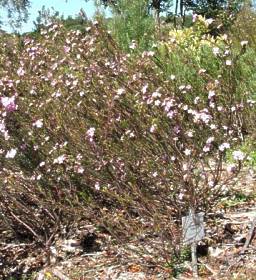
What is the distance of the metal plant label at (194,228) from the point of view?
10.0ft

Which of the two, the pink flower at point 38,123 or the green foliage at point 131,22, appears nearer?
the pink flower at point 38,123

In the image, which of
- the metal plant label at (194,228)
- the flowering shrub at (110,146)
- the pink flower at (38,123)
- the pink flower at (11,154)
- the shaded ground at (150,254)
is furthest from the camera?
the pink flower at (38,123)

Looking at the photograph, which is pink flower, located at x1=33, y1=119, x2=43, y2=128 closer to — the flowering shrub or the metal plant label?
the flowering shrub

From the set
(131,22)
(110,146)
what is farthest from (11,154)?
(131,22)

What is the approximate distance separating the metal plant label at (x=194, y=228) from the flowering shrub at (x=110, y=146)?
200 millimetres

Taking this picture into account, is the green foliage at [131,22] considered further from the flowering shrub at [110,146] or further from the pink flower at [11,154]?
the pink flower at [11,154]

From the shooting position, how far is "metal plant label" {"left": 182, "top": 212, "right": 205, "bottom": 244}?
3057 millimetres

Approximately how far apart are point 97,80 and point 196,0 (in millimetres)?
19984

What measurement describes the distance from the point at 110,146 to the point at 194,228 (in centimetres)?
97

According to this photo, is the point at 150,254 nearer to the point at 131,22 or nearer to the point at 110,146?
the point at 110,146

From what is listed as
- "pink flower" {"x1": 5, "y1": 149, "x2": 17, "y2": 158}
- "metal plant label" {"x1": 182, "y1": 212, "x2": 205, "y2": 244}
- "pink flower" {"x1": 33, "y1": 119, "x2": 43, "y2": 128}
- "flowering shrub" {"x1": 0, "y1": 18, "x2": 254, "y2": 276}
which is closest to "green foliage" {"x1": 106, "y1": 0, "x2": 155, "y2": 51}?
"flowering shrub" {"x1": 0, "y1": 18, "x2": 254, "y2": 276}

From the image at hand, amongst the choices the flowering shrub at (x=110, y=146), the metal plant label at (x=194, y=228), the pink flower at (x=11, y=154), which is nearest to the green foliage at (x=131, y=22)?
the flowering shrub at (x=110, y=146)

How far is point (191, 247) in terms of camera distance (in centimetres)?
315

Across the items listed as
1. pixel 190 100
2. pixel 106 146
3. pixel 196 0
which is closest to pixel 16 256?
pixel 106 146
